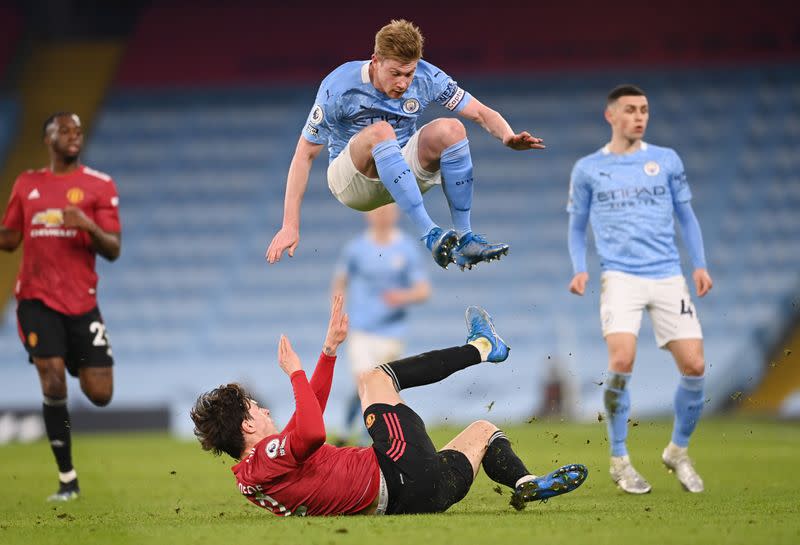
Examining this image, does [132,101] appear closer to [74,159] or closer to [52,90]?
[52,90]

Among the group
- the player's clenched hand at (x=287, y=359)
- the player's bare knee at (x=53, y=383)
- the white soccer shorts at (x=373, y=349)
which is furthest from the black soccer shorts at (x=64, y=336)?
the white soccer shorts at (x=373, y=349)

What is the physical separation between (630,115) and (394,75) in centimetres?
230

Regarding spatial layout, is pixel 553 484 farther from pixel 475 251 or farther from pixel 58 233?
pixel 58 233

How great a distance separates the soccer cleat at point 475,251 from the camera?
607cm

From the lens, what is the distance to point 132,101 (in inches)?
852

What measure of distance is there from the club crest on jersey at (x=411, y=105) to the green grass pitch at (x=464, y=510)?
75.3 inches

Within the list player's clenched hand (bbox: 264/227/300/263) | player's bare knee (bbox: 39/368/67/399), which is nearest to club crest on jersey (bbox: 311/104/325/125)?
player's clenched hand (bbox: 264/227/300/263)

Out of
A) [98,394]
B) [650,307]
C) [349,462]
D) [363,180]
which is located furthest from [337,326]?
[98,394]

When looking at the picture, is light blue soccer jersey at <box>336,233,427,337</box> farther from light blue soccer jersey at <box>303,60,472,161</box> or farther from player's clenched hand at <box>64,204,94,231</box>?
light blue soccer jersey at <box>303,60,472,161</box>

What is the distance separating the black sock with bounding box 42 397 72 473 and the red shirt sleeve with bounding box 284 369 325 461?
2.82 metres

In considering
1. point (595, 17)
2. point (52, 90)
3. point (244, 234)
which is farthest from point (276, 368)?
point (595, 17)

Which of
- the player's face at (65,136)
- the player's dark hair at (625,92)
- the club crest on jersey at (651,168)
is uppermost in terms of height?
the player's dark hair at (625,92)

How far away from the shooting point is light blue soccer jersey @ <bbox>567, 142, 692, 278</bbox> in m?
7.80

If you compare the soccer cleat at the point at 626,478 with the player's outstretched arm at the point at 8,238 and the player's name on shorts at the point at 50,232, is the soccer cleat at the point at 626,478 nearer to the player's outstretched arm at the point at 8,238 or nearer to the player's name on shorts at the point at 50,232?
the player's name on shorts at the point at 50,232
